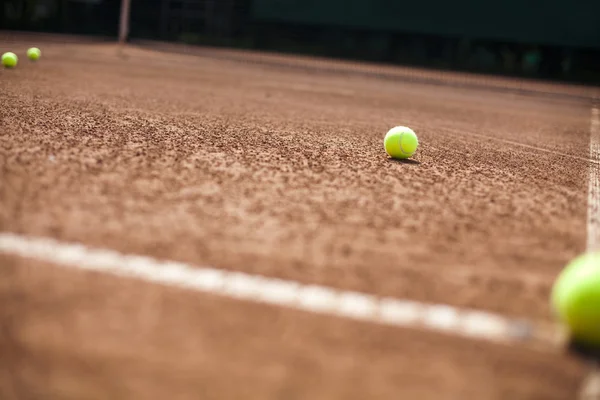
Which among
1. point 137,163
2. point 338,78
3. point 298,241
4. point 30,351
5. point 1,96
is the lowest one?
point 30,351

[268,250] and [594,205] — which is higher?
[594,205]

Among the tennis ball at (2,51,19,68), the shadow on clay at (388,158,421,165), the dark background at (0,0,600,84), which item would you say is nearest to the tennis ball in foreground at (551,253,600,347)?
the shadow on clay at (388,158,421,165)

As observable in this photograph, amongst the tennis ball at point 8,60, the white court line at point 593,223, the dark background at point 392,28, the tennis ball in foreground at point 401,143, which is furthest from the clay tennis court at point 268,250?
the dark background at point 392,28

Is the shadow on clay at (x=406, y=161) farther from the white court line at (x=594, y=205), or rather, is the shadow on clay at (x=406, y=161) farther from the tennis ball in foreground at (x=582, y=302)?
the tennis ball in foreground at (x=582, y=302)

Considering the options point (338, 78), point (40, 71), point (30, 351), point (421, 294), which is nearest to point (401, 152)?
point (421, 294)

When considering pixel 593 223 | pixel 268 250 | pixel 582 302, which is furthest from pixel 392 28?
pixel 582 302

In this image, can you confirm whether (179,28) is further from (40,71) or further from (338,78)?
(40,71)

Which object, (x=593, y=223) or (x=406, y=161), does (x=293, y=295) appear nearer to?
(x=593, y=223)
